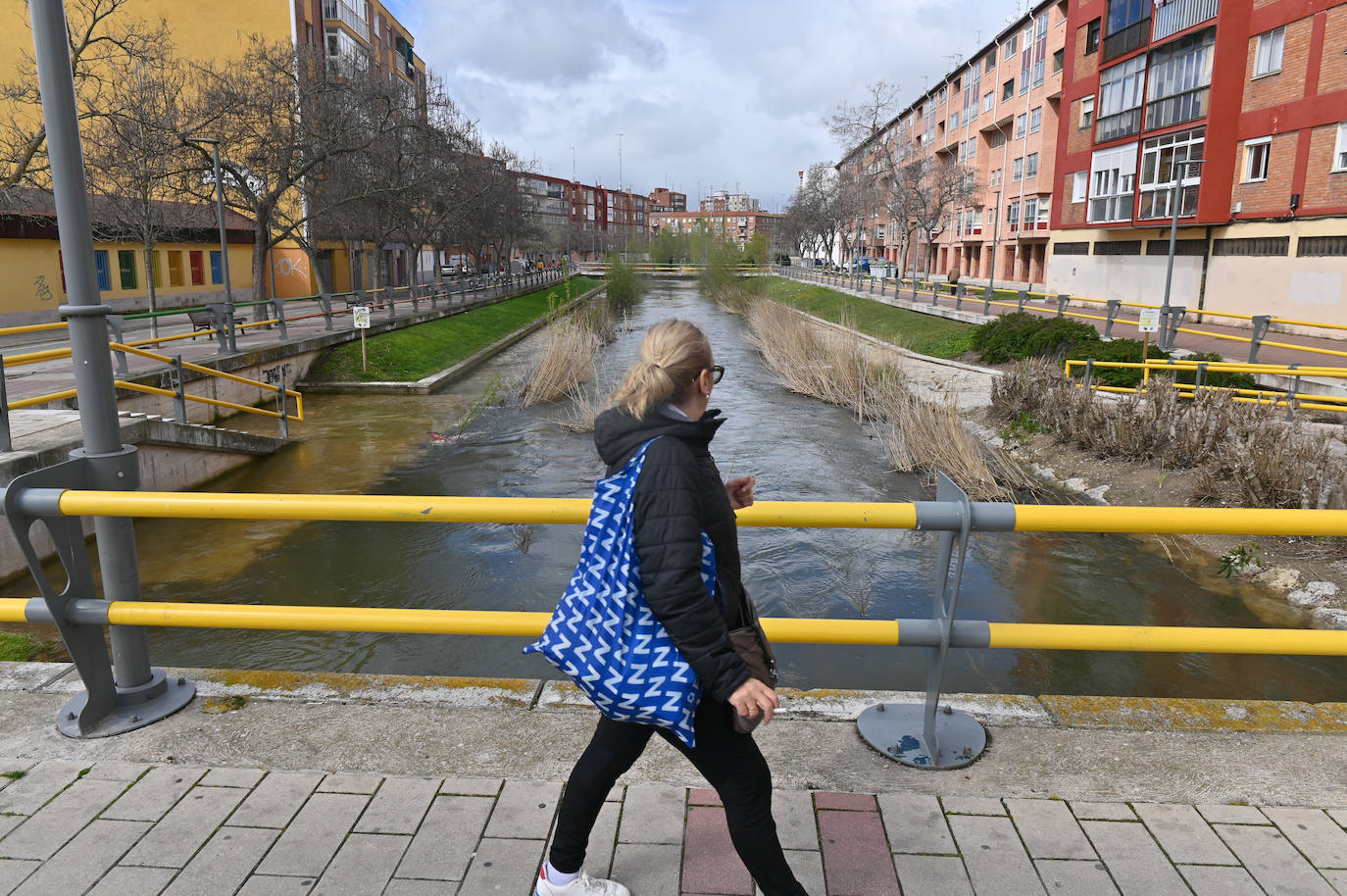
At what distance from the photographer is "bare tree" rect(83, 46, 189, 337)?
2098 centimetres

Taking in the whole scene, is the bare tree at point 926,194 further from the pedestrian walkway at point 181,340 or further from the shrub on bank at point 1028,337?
the shrub on bank at point 1028,337

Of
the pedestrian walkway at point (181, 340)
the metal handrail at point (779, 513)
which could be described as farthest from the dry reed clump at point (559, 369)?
the metal handrail at point (779, 513)

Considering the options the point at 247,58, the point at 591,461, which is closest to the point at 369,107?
the point at 247,58

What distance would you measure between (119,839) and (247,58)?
2825 centimetres

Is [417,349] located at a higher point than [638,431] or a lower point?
lower

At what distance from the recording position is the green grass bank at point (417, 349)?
21.0 metres

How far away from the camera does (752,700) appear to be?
2.09 metres

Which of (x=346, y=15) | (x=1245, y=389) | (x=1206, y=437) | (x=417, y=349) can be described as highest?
(x=346, y=15)

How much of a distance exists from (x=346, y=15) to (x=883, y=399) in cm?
4052

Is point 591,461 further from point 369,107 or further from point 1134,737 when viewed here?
point 369,107

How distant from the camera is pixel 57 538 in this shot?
3.29m

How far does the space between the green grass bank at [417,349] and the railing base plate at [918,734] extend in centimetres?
1915

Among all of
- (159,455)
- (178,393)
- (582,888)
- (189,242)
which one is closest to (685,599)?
(582,888)

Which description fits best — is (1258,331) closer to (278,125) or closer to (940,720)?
(940,720)
